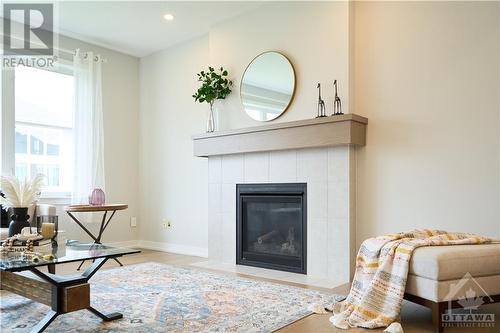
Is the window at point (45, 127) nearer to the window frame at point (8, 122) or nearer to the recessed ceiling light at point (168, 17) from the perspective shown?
the window frame at point (8, 122)

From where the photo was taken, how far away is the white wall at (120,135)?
5547 millimetres

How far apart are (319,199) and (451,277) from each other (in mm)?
1642

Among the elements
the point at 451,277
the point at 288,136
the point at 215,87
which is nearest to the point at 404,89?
the point at 288,136

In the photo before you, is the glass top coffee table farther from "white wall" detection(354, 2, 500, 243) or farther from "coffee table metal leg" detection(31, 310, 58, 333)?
"white wall" detection(354, 2, 500, 243)

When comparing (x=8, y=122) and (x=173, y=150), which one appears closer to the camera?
(x=8, y=122)

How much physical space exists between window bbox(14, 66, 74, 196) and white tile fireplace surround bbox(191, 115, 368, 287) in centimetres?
223

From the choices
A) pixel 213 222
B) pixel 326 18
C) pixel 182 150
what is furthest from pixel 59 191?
pixel 326 18

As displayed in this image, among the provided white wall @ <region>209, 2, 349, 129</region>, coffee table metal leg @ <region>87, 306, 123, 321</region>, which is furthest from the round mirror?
coffee table metal leg @ <region>87, 306, 123, 321</region>

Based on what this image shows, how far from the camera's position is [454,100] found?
324 cm

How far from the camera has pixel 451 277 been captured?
2.28 meters

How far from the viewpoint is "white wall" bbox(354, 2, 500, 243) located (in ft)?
10.2

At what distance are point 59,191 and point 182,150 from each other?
62.1 inches

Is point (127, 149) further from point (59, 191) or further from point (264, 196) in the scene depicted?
point (264, 196)

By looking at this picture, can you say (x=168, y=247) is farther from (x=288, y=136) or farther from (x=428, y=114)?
(x=428, y=114)
